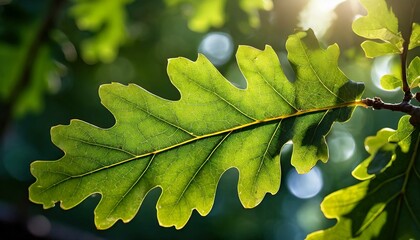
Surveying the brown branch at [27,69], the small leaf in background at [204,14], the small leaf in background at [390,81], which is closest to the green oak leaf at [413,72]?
the small leaf in background at [390,81]

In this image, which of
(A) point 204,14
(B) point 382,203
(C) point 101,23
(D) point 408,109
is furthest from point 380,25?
(C) point 101,23

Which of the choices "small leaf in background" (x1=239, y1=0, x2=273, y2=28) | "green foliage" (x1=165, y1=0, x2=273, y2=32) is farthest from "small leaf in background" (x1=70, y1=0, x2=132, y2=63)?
"small leaf in background" (x1=239, y1=0, x2=273, y2=28)

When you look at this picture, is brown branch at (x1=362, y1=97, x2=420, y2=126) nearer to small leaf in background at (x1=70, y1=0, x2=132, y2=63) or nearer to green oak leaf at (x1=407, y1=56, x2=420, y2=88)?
green oak leaf at (x1=407, y1=56, x2=420, y2=88)

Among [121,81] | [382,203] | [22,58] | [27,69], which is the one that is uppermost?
[121,81]

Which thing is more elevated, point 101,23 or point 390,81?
point 101,23

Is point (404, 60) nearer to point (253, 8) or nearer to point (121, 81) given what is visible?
point (253, 8)

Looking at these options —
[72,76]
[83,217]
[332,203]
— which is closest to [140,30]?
[72,76]
